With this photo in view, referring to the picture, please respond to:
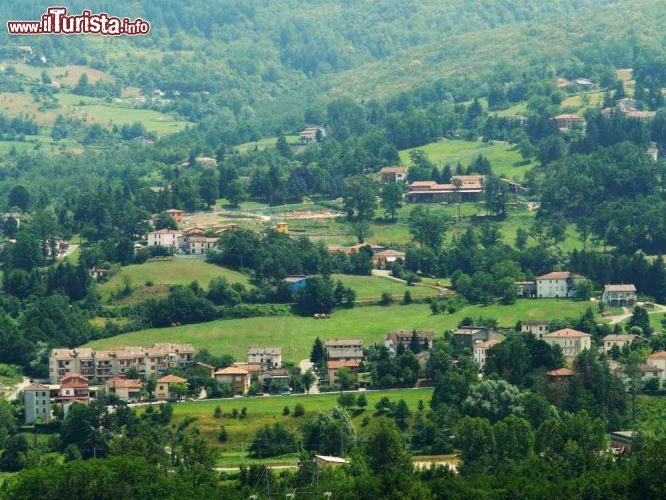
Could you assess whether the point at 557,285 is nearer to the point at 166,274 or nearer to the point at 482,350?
the point at 482,350

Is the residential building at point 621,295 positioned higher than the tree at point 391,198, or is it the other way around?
the tree at point 391,198

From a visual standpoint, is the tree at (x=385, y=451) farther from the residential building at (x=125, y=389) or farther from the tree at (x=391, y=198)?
the tree at (x=391, y=198)

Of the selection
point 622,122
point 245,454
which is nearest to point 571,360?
point 245,454

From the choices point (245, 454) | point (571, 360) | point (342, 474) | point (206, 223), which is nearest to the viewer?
point (342, 474)

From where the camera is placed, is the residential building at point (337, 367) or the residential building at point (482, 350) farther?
the residential building at point (482, 350)

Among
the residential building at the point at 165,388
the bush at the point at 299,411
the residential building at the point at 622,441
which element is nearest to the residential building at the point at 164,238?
the residential building at the point at 165,388

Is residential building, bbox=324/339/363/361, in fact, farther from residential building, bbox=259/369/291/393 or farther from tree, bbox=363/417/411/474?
tree, bbox=363/417/411/474

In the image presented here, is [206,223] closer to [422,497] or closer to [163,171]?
[163,171]
